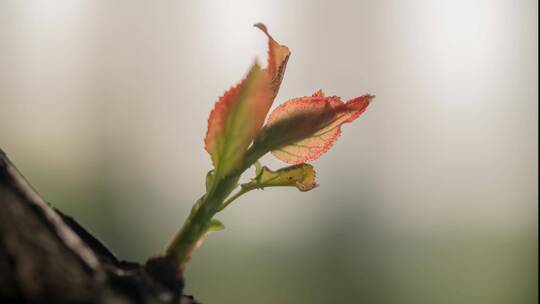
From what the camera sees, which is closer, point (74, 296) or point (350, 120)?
point (74, 296)

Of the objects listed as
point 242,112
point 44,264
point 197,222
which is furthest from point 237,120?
point 44,264

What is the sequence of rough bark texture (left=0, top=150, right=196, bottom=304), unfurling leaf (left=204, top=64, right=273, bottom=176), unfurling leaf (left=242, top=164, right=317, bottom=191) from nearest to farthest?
1. rough bark texture (left=0, top=150, right=196, bottom=304)
2. unfurling leaf (left=204, top=64, right=273, bottom=176)
3. unfurling leaf (left=242, top=164, right=317, bottom=191)

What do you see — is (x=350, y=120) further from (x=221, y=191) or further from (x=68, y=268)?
(x=68, y=268)

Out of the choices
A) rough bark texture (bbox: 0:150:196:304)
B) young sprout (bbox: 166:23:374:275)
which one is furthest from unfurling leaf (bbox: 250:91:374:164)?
rough bark texture (bbox: 0:150:196:304)

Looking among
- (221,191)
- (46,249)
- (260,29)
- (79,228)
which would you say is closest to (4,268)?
(46,249)

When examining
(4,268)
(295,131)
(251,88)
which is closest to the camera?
(4,268)

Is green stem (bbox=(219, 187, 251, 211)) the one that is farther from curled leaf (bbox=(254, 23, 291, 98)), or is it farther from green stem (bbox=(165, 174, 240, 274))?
curled leaf (bbox=(254, 23, 291, 98))

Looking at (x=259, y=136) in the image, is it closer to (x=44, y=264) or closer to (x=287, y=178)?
(x=287, y=178)
